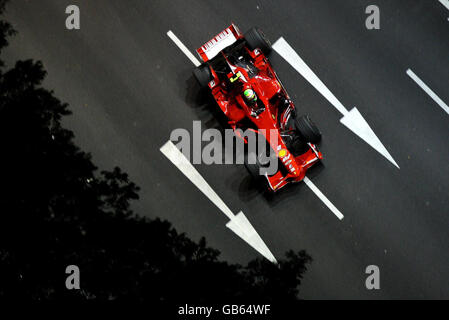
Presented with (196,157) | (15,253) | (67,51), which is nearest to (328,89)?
(196,157)

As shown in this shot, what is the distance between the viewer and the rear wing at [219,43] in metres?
8.80

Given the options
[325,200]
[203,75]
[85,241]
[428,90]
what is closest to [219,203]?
[325,200]

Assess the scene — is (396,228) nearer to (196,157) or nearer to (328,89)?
(328,89)

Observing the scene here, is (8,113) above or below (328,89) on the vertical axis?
above

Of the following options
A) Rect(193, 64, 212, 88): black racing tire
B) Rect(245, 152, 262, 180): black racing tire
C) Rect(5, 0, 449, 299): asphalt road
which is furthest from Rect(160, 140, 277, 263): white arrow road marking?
Rect(193, 64, 212, 88): black racing tire

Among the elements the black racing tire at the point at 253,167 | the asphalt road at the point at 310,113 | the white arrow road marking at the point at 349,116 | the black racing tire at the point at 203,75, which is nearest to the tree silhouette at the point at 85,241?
the asphalt road at the point at 310,113

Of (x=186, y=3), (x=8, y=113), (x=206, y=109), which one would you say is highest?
(x=8, y=113)

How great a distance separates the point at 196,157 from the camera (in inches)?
364

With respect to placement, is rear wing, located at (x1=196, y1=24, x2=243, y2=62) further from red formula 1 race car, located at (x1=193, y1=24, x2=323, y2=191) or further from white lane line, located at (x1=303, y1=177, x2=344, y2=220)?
white lane line, located at (x1=303, y1=177, x2=344, y2=220)

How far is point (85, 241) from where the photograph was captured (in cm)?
910

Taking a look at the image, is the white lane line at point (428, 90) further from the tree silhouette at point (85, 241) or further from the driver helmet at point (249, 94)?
the tree silhouette at point (85, 241)

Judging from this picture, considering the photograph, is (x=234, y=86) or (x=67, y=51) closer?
(x=234, y=86)

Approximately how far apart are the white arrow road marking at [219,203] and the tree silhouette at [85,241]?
1.08ft
